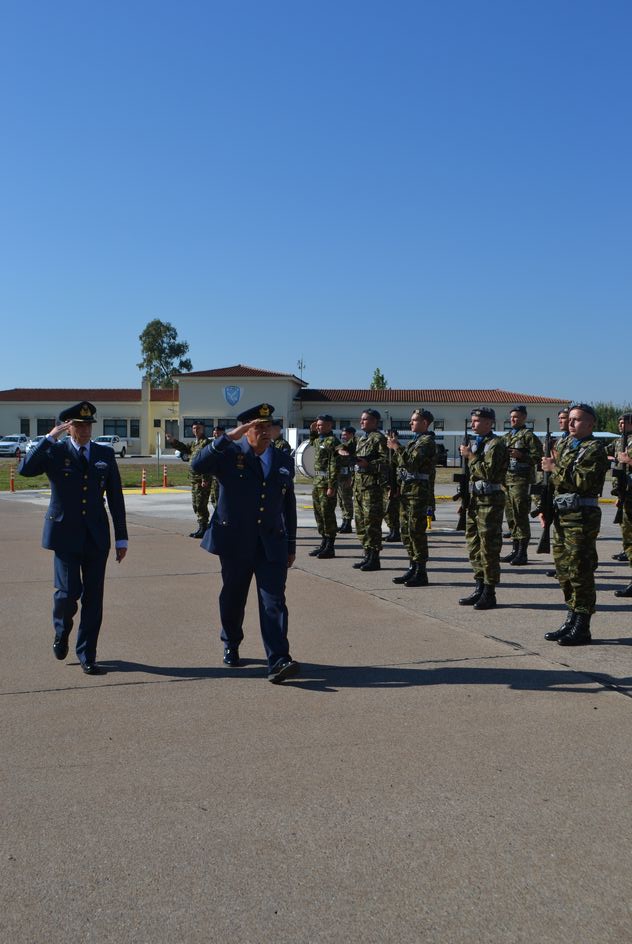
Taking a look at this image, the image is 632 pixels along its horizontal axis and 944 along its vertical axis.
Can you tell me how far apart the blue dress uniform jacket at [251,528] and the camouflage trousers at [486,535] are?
284 cm

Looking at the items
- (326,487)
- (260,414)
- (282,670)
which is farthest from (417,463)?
(282,670)

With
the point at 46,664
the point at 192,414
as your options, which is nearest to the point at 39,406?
the point at 192,414

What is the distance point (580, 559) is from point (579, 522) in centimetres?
30

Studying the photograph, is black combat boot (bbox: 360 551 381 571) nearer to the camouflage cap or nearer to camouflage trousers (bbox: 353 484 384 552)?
camouflage trousers (bbox: 353 484 384 552)

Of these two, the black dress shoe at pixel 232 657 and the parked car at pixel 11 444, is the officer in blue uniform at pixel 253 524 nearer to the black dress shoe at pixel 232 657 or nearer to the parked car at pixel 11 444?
the black dress shoe at pixel 232 657

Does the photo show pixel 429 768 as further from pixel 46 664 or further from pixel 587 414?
pixel 587 414

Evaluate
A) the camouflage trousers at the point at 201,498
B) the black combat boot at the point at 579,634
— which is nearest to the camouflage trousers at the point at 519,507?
the black combat boot at the point at 579,634

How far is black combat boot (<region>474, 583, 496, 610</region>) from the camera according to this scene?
330 inches

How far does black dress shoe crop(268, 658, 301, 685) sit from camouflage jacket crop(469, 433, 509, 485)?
137 inches

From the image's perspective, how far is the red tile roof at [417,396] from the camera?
6988 centimetres

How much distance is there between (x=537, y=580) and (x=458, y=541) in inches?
165

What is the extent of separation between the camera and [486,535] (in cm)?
840

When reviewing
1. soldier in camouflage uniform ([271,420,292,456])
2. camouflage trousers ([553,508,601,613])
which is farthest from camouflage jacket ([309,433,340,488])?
camouflage trousers ([553,508,601,613])

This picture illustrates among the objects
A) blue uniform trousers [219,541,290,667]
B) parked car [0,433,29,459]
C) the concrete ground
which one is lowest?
the concrete ground
